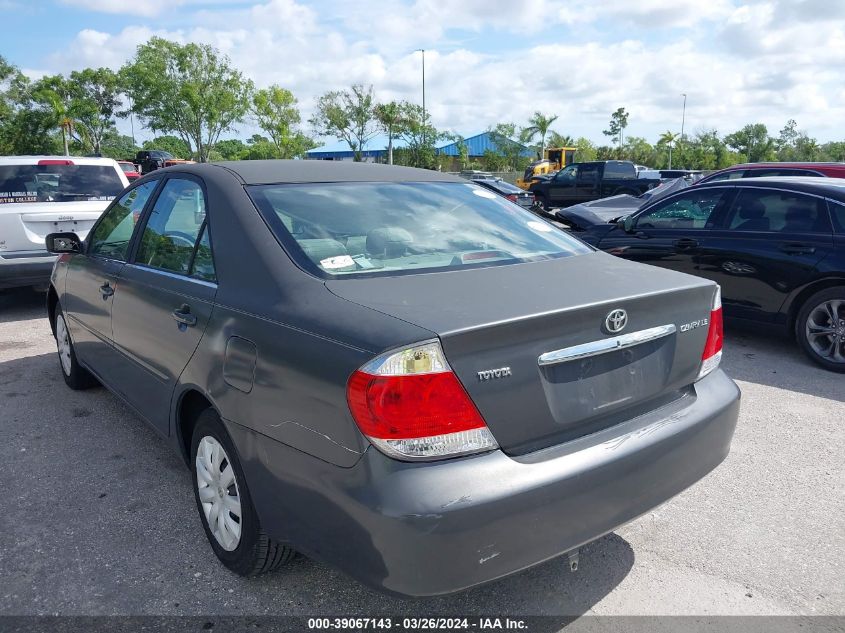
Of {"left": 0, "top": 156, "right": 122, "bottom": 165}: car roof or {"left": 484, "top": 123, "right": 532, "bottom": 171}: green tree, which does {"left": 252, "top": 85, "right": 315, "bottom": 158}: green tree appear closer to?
{"left": 484, "top": 123, "right": 532, "bottom": 171}: green tree

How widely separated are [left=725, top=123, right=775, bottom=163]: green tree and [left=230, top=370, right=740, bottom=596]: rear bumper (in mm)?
72079

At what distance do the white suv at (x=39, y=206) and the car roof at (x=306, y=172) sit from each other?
14.9ft

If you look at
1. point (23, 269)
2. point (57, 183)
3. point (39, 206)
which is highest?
point (57, 183)

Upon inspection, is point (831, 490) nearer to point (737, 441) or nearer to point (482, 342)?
point (737, 441)

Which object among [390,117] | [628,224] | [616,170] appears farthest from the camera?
[390,117]

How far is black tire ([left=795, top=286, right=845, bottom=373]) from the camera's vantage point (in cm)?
546

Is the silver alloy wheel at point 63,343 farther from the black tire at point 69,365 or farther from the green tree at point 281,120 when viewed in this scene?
the green tree at point 281,120

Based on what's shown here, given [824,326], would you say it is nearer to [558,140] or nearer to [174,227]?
[174,227]

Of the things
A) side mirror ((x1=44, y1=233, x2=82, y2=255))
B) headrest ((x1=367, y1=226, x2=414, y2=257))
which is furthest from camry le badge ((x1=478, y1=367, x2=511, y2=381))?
side mirror ((x1=44, y1=233, x2=82, y2=255))

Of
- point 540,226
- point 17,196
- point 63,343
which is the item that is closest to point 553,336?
point 540,226

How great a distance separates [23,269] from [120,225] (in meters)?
4.00

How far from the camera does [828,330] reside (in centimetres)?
554

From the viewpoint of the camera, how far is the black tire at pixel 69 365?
4840 millimetres

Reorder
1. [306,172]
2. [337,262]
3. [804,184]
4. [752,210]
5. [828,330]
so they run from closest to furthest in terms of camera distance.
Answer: [337,262] → [306,172] → [828,330] → [804,184] → [752,210]
